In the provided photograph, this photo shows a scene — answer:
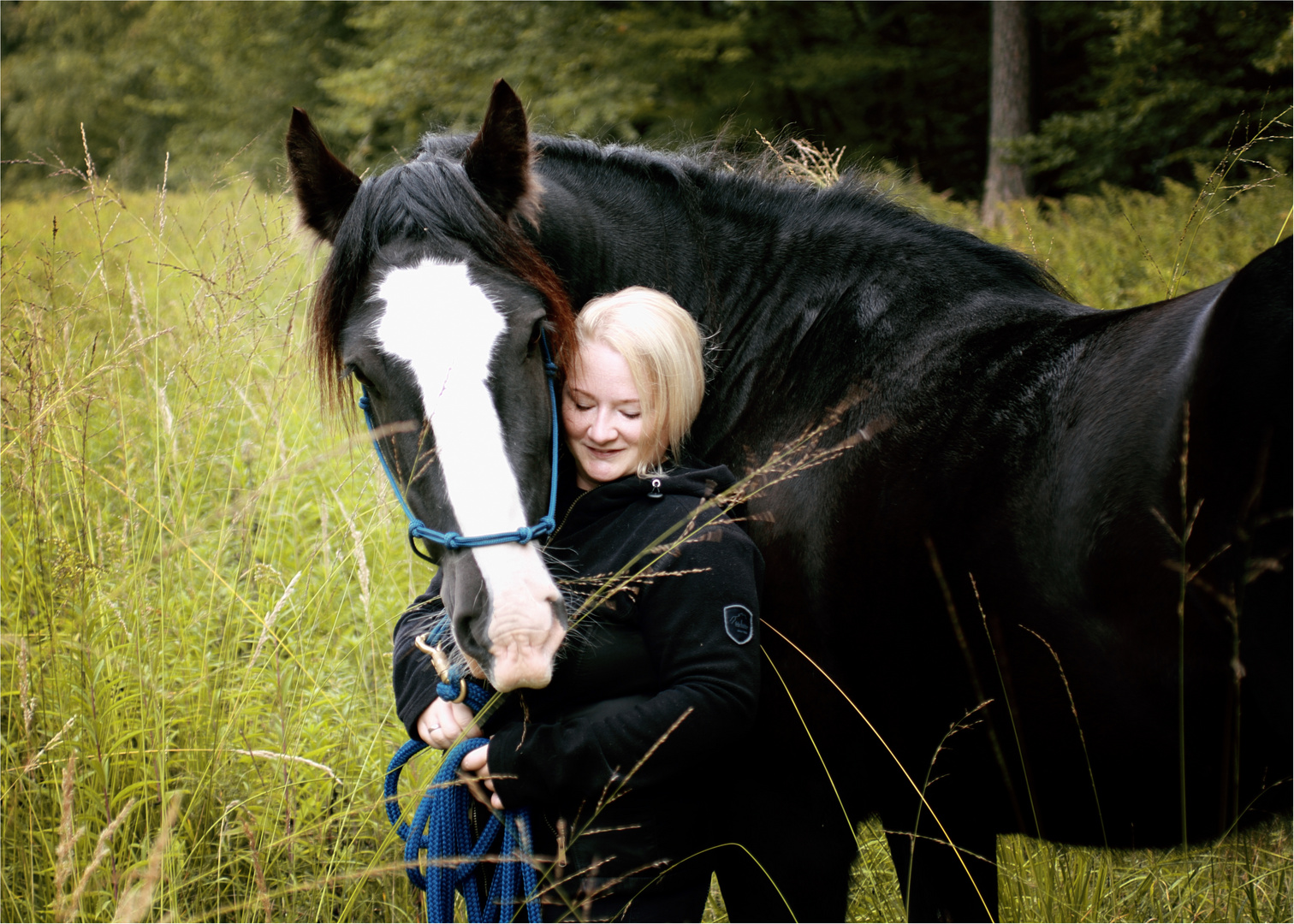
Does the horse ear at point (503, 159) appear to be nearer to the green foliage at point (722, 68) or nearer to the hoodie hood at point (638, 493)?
the hoodie hood at point (638, 493)

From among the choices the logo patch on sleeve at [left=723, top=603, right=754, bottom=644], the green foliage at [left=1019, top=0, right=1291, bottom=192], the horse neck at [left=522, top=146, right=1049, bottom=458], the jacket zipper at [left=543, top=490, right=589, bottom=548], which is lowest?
the logo patch on sleeve at [left=723, top=603, right=754, bottom=644]

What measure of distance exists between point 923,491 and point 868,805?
761 millimetres

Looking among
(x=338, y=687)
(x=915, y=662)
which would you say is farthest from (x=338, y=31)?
(x=915, y=662)

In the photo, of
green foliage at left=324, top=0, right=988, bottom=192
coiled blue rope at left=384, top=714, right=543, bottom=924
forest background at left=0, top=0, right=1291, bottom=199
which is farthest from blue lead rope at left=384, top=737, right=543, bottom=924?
green foliage at left=324, top=0, right=988, bottom=192

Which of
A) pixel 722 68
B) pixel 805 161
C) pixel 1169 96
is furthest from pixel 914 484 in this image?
pixel 722 68

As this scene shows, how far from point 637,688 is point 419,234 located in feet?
3.32

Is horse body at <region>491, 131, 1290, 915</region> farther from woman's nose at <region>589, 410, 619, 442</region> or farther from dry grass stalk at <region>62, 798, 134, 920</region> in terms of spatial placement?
dry grass stalk at <region>62, 798, 134, 920</region>

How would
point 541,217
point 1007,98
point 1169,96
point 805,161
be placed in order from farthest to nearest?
point 1007,98, point 1169,96, point 805,161, point 541,217

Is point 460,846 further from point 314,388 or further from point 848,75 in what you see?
point 848,75

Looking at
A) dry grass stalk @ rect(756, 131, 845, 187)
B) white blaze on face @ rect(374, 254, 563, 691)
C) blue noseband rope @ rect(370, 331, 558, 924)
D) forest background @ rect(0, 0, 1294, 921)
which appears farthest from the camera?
dry grass stalk @ rect(756, 131, 845, 187)

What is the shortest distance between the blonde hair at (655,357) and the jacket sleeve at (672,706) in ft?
0.87

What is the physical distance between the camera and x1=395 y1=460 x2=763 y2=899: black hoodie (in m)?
1.48

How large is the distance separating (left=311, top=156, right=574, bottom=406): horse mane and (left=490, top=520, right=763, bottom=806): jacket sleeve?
574mm

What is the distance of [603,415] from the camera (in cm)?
176
